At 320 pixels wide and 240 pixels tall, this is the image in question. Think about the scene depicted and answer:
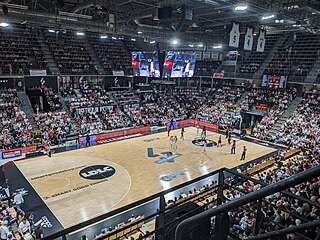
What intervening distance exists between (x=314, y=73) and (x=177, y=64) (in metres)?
17.0

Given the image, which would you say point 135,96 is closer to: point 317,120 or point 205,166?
point 205,166

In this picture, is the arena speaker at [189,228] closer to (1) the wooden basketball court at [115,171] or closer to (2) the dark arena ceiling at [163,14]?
(1) the wooden basketball court at [115,171]

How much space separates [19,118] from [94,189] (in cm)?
1463

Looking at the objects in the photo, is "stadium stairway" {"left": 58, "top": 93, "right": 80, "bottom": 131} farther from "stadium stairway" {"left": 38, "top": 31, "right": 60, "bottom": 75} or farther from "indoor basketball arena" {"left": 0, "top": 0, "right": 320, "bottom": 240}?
"stadium stairway" {"left": 38, "top": 31, "right": 60, "bottom": 75}

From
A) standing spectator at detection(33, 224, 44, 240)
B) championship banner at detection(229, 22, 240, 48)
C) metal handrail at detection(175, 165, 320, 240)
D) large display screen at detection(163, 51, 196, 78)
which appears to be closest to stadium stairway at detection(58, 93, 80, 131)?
large display screen at detection(163, 51, 196, 78)

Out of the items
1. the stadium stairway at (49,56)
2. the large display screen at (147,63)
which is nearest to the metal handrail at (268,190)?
the large display screen at (147,63)

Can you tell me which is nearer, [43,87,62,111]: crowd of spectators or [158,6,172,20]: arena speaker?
[158,6,172,20]: arena speaker

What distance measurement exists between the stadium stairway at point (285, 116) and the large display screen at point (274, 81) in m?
2.44

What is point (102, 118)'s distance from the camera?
29.5m

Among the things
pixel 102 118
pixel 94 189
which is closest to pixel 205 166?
pixel 94 189

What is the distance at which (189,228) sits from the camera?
3180 mm

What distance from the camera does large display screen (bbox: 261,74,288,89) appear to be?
1212 inches

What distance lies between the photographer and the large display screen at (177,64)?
26.4 metres

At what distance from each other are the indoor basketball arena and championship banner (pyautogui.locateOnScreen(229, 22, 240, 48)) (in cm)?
9
